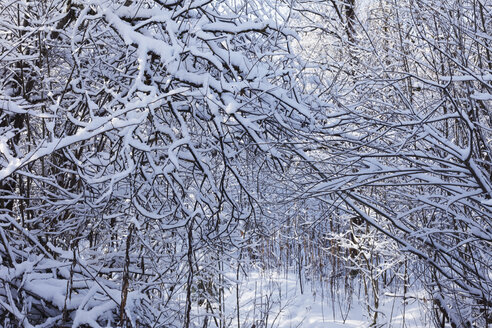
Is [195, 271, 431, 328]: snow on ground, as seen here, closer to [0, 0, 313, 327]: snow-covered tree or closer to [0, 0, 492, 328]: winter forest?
[0, 0, 492, 328]: winter forest

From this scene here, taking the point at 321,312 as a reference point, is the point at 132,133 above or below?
above

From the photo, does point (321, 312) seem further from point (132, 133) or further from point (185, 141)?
point (132, 133)

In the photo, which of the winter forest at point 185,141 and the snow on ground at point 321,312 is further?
the snow on ground at point 321,312

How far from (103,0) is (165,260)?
2241 mm

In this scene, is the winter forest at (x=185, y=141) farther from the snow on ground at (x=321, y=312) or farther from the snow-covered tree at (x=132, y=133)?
the snow on ground at (x=321, y=312)

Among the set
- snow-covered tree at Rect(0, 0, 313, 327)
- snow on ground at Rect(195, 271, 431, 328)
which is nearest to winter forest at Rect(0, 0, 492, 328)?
snow-covered tree at Rect(0, 0, 313, 327)

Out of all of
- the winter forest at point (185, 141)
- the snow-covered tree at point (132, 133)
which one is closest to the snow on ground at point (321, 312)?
the winter forest at point (185, 141)

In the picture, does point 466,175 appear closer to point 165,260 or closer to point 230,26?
point 230,26

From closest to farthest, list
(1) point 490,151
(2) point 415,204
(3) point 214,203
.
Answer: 1. (1) point 490,151
2. (3) point 214,203
3. (2) point 415,204

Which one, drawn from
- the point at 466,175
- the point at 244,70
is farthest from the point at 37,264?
the point at 466,175

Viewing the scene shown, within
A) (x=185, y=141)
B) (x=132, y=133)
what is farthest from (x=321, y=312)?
(x=132, y=133)

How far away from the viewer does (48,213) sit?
120 inches

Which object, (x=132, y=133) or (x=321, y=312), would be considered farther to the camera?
(x=321, y=312)

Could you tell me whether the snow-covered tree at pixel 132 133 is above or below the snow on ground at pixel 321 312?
above
